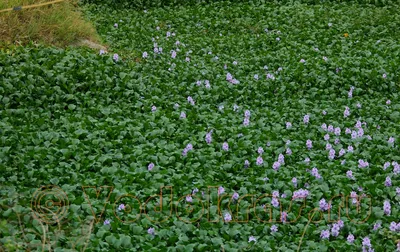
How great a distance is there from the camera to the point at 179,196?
15.9 feet

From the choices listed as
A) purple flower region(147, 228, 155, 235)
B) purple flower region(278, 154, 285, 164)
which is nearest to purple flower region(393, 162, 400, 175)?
purple flower region(278, 154, 285, 164)

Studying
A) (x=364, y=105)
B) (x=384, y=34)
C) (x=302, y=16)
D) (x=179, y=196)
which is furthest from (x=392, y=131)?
(x=302, y=16)

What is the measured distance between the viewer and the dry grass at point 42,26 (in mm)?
7609

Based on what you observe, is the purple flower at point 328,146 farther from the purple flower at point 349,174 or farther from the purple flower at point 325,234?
the purple flower at point 325,234

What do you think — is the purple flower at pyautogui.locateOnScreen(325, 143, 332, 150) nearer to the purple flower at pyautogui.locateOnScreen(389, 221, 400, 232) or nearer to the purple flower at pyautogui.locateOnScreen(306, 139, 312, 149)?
the purple flower at pyautogui.locateOnScreen(306, 139, 312, 149)

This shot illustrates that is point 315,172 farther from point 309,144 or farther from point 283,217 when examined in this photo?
point 283,217

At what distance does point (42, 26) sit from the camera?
26.0ft

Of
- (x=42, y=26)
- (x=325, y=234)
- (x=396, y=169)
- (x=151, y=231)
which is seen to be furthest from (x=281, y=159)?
(x=42, y=26)

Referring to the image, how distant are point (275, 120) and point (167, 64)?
188 centimetres

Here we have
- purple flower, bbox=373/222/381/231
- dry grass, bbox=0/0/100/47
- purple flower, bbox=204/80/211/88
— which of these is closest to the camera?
purple flower, bbox=373/222/381/231

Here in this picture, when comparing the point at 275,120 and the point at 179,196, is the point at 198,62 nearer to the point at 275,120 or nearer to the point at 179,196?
the point at 275,120

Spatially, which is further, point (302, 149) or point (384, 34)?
point (384, 34)

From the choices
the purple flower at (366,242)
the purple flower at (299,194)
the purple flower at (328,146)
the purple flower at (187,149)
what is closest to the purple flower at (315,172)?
the purple flower at (299,194)

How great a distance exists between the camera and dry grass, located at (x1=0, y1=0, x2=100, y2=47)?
7609 mm
